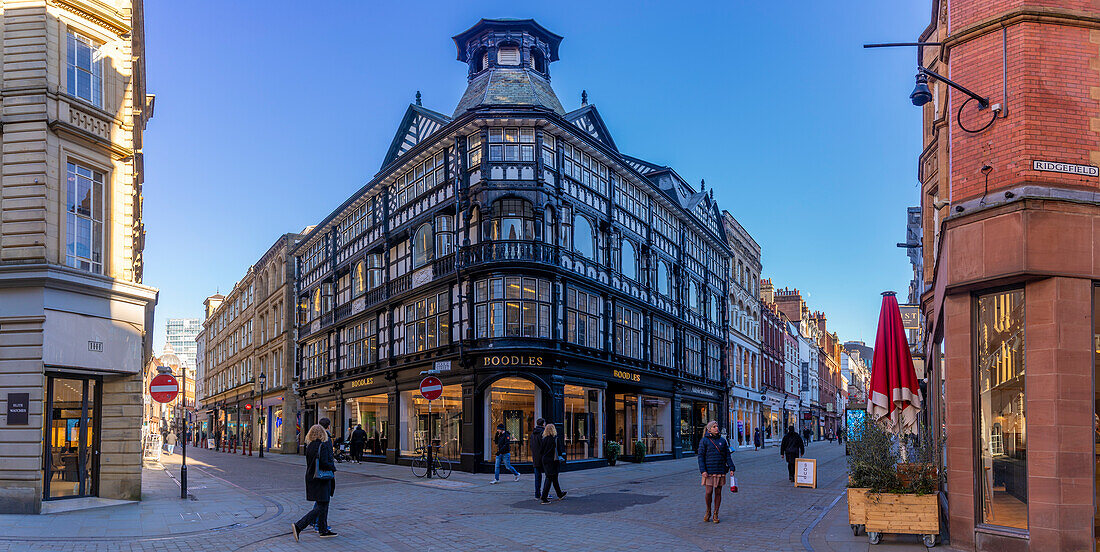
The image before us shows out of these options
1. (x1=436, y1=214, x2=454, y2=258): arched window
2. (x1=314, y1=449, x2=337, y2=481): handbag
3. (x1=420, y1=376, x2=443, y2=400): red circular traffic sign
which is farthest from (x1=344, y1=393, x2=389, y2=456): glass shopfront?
(x1=314, y1=449, x2=337, y2=481): handbag

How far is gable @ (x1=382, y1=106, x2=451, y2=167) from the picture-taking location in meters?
35.2

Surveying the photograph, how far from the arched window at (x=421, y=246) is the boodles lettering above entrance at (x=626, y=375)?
8955 millimetres

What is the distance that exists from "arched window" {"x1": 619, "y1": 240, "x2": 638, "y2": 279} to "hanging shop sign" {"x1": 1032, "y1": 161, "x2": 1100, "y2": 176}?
2443 centimetres

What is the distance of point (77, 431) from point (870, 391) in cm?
1593

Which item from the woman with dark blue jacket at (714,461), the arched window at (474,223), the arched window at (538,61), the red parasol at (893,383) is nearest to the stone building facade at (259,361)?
the arched window at (474,223)

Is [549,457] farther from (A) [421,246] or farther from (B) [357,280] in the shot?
(B) [357,280]

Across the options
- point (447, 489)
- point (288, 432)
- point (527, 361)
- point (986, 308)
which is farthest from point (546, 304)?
point (288, 432)

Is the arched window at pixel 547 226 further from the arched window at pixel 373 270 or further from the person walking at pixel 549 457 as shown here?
the person walking at pixel 549 457

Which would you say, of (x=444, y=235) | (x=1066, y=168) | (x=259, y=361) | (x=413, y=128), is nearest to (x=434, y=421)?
(x=444, y=235)

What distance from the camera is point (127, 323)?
57.8ft

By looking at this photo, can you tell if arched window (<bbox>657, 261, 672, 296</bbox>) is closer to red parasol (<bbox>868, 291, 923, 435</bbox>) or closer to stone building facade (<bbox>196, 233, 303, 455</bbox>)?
stone building facade (<bbox>196, 233, 303, 455</bbox>)

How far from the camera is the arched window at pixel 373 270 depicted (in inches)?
1480

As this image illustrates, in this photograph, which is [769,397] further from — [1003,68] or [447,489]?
[1003,68]

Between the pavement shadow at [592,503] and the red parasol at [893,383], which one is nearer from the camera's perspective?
the red parasol at [893,383]
